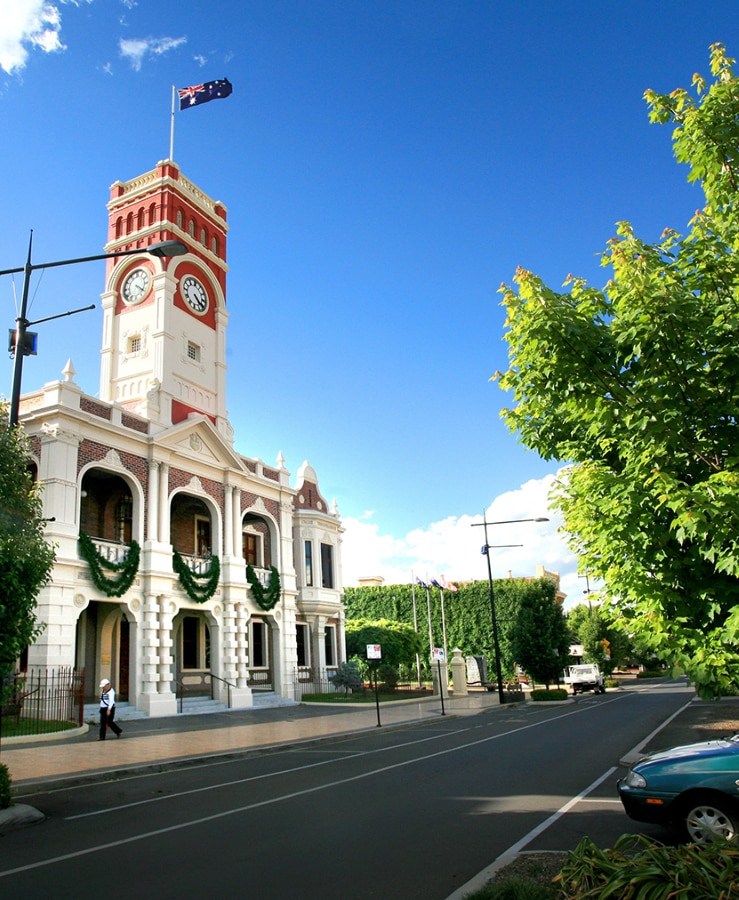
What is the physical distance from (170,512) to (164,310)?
9.22 metres

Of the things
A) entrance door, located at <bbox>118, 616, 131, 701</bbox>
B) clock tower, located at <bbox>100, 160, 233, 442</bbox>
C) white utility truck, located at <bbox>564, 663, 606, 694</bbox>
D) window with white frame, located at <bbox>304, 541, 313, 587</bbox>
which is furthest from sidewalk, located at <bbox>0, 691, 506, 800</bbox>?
white utility truck, located at <bbox>564, 663, 606, 694</bbox>

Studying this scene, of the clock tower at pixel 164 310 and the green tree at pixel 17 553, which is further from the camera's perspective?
the clock tower at pixel 164 310

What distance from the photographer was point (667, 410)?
685cm

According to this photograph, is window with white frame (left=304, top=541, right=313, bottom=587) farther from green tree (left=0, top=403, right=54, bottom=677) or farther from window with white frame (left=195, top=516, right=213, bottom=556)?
green tree (left=0, top=403, right=54, bottom=677)

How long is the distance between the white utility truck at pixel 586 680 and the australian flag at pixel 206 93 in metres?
38.8

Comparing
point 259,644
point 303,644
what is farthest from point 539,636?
point 259,644

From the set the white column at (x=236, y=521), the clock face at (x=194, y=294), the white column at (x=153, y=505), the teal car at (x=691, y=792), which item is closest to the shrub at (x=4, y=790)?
the teal car at (x=691, y=792)

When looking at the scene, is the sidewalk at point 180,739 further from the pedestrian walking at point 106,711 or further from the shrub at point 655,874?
the shrub at point 655,874

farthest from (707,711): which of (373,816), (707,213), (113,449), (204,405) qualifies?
(204,405)

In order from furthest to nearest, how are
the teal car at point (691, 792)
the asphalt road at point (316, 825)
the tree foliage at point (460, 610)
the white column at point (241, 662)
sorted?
1. the tree foliage at point (460, 610)
2. the white column at point (241, 662)
3. the teal car at point (691, 792)
4. the asphalt road at point (316, 825)

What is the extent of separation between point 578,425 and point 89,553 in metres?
21.1

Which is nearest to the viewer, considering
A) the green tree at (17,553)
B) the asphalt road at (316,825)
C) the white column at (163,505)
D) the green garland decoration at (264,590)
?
the asphalt road at (316,825)

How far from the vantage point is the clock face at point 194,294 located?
35.3m

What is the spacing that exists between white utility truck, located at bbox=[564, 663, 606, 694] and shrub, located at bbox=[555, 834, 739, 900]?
4383 cm
